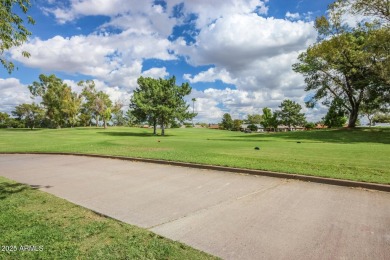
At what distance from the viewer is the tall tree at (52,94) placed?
74438mm

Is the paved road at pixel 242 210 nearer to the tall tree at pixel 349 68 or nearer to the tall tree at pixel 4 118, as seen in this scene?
the tall tree at pixel 349 68

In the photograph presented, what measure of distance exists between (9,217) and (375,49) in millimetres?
33738

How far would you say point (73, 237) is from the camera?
4.31 meters

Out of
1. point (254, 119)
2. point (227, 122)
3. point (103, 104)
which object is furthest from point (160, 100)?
point (254, 119)

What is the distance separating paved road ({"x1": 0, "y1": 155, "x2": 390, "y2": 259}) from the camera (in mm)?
3980

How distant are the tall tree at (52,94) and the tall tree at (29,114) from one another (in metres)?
7.15

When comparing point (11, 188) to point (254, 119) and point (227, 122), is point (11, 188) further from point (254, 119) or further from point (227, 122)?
point (254, 119)

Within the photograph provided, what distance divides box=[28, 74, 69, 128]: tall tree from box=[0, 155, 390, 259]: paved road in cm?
7326

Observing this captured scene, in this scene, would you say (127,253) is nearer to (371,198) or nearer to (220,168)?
(371,198)

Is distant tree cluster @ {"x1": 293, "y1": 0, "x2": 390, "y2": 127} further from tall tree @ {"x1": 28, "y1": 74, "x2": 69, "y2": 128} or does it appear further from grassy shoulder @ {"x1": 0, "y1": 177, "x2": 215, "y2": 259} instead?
tall tree @ {"x1": 28, "y1": 74, "x2": 69, "y2": 128}

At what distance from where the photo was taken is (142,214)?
5.43 meters

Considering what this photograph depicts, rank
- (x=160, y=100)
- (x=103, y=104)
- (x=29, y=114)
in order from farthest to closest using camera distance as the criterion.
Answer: (x=29, y=114) < (x=103, y=104) < (x=160, y=100)

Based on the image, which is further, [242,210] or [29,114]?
[29,114]

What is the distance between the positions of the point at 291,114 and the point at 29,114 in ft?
270
